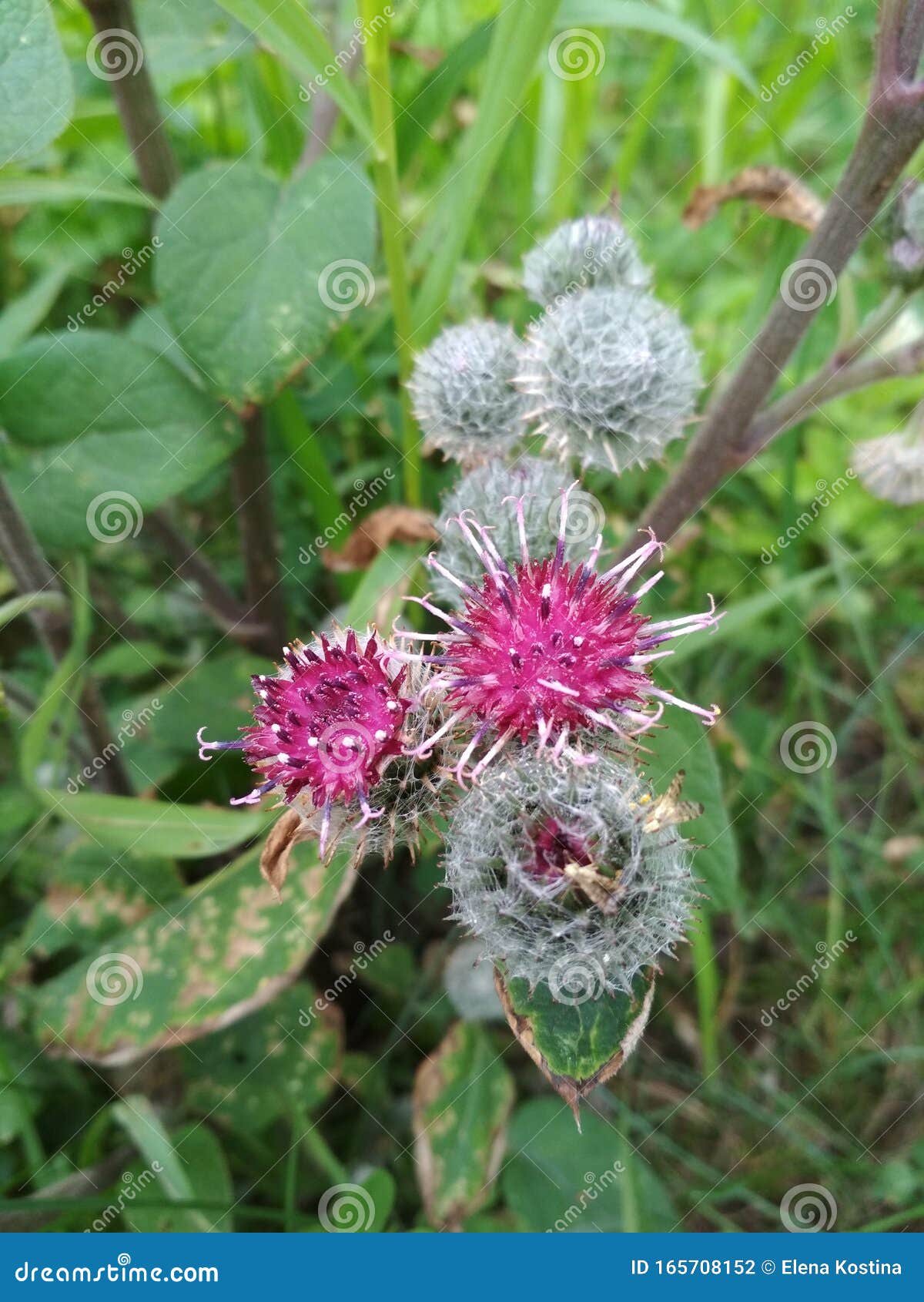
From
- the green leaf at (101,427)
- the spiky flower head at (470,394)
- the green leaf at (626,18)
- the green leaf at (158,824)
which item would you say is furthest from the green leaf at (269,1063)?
the green leaf at (626,18)

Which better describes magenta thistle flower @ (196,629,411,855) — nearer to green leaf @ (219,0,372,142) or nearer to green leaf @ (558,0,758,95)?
green leaf @ (219,0,372,142)

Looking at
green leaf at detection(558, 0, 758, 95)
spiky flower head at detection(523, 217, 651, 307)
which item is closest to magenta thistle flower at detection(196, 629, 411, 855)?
spiky flower head at detection(523, 217, 651, 307)

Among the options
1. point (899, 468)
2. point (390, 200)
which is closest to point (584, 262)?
point (390, 200)

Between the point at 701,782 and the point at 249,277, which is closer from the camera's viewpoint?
the point at 701,782

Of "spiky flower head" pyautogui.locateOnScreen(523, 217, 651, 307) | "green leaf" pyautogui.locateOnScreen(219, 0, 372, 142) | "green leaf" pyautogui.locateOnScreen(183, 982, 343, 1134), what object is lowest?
"green leaf" pyautogui.locateOnScreen(183, 982, 343, 1134)

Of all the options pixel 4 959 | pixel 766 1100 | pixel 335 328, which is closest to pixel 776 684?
pixel 766 1100

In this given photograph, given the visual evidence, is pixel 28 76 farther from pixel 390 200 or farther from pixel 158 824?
pixel 158 824

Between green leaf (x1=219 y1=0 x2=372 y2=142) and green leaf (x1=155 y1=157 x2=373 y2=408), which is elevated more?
→ green leaf (x1=219 y1=0 x2=372 y2=142)
